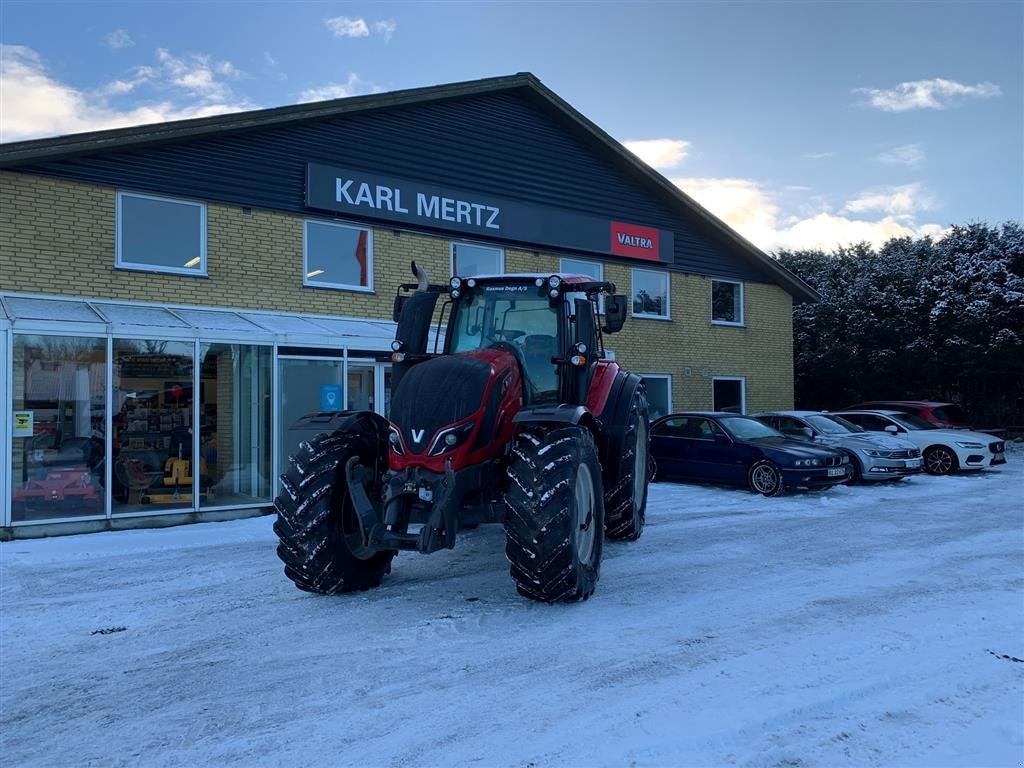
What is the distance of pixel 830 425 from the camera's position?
48.8 ft

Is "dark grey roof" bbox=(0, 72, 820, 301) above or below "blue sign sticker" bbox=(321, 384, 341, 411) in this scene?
above

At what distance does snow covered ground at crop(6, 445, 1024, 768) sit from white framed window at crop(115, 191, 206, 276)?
4903mm

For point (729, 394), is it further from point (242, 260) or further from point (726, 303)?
point (242, 260)

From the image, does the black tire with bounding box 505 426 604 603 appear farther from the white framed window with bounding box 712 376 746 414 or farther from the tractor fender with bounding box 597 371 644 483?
the white framed window with bounding box 712 376 746 414

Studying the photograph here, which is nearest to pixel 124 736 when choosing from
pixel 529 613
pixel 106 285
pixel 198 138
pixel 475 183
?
pixel 529 613

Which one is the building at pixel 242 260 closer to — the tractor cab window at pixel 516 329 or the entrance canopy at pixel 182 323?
the entrance canopy at pixel 182 323

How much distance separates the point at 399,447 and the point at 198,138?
8.44 meters

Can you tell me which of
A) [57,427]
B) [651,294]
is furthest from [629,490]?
[651,294]

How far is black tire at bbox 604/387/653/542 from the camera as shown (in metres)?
7.35

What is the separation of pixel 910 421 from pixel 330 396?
12.5 metres

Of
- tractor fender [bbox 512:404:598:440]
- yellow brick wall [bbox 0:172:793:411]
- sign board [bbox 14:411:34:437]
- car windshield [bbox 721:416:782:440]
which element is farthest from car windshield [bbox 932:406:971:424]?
sign board [bbox 14:411:34:437]

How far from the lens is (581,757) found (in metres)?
3.40

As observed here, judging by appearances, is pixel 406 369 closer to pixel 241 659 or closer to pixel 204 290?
pixel 241 659

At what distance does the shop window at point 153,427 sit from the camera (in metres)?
9.92
